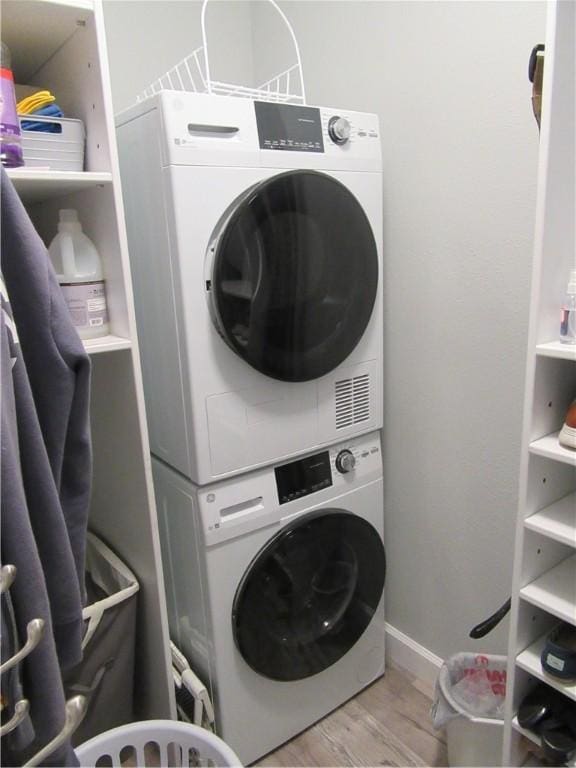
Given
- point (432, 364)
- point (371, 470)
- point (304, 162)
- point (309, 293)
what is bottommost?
point (371, 470)

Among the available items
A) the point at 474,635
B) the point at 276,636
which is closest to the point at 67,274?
the point at 276,636

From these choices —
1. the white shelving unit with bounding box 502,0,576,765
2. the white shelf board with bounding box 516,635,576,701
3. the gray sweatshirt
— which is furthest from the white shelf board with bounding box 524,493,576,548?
the gray sweatshirt

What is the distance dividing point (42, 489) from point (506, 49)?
1336 mm

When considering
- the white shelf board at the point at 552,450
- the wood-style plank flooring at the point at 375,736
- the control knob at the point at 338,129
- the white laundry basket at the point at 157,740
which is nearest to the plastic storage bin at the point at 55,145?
the control knob at the point at 338,129

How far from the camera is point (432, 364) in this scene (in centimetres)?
157

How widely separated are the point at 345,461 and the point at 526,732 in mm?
734

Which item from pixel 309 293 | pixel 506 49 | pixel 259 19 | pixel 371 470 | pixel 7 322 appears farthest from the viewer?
pixel 259 19

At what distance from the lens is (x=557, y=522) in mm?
1041

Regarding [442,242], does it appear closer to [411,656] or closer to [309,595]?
[309,595]

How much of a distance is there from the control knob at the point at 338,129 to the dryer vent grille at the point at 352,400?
24.6 inches

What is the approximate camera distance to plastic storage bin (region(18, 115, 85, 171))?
107 centimetres

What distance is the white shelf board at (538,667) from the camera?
40.0 inches

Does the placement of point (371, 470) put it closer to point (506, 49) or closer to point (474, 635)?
point (474, 635)

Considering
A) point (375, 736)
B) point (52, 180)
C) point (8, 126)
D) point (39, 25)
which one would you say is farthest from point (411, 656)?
point (39, 25)
